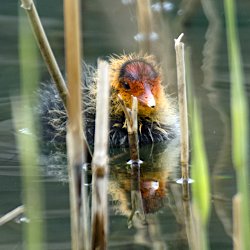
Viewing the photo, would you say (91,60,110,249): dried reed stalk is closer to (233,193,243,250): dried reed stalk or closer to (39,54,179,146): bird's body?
(233,193,243,250): dried reed stalk

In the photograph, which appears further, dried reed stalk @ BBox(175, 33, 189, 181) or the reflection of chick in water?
the reflection of chick in water

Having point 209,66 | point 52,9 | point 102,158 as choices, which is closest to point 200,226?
point 102,158

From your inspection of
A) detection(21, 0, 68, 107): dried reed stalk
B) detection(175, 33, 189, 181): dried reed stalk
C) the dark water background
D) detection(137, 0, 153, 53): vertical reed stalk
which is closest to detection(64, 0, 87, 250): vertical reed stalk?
detection(21, 0, 68, 107): dried reed stalk

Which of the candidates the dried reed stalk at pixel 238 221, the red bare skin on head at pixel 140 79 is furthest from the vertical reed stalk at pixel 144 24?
the dried reed stalk at pixel 238 221

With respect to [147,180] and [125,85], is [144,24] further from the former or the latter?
[147,180]

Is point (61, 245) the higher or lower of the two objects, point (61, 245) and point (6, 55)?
the lower

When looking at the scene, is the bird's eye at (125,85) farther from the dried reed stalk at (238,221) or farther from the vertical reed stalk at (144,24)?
the dried reed stalk at (238,221)

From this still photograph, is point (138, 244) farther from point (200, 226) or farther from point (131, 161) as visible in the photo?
point (131, 161)

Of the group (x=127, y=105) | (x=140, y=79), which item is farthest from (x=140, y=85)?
(x=127, y=105)

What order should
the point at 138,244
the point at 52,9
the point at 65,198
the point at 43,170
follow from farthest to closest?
the point at 52,9
the point at 43,170
the point at 65,198
the point at 138,244
